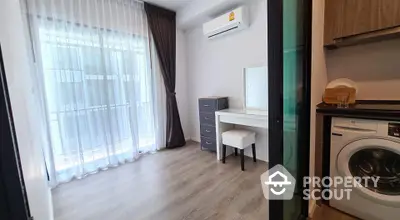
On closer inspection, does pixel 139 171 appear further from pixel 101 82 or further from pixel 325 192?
pixel 325 192

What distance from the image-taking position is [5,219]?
0.41m

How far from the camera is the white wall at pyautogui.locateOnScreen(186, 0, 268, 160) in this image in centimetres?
279

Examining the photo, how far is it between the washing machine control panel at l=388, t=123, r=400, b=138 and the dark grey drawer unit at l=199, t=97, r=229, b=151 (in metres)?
2.09

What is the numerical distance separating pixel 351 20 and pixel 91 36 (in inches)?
123

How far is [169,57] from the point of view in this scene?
360 centimetres

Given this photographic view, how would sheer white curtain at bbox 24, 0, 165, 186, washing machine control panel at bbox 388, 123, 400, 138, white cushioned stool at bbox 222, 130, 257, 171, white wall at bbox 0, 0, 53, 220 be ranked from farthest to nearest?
white cushioned stool at bbox 222, 130, 257, 171 < sheer white curtain at bbox 24, 0, 165, 186 < washing machine control panel at bbox 388, 123, 400, 138 < white wall at bbox 0, 0, 53, 220

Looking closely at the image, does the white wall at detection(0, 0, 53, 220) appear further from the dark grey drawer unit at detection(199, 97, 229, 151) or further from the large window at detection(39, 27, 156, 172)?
the dark grey drawer unit at detection(199, 97, 229, 151)

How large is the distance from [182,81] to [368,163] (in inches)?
129

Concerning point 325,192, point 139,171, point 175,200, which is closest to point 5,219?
point 175,200

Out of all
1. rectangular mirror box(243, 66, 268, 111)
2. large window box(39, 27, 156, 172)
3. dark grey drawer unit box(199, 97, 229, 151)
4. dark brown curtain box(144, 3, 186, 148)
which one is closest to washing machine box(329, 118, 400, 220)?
rectangular mirror box(243, 66, 268, 111)

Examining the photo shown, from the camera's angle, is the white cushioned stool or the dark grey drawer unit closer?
the white cushioned stool

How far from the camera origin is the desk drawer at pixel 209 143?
3222mm

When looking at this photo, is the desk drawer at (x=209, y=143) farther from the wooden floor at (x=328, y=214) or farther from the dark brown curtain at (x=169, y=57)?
the wooden floor at (x=328, y=214)

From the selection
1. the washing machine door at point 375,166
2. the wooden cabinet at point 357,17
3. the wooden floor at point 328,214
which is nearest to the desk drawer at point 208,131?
the wooden floor at point 328,214
